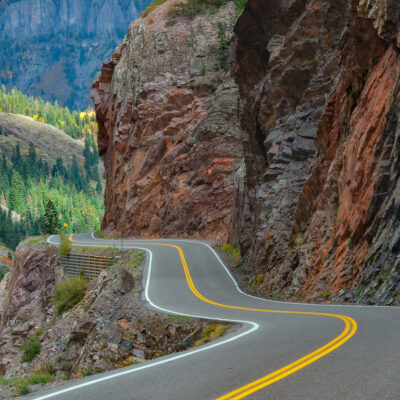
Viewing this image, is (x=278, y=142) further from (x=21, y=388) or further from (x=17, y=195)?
(x=17, y=195)

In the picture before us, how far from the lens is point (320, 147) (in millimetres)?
23906

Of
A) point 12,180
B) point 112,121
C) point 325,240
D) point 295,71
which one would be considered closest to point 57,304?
point 325,240

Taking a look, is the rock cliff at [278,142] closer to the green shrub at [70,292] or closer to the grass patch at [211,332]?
the grass patch at [211,332]

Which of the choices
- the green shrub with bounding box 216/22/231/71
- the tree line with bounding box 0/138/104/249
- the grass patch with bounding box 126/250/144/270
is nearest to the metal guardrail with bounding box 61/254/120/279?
the grass patch with bounding box 126/250/144/270

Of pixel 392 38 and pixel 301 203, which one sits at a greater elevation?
pixel 392 38

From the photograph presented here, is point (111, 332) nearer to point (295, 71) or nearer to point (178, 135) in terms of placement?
point (295, 71)

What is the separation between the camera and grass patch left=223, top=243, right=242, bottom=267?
30.8 m

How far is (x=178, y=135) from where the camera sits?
50062 millimetres

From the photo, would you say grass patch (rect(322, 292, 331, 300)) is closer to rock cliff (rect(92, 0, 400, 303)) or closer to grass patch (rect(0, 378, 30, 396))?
rock cliff (rect(92, 0, 400, 303))

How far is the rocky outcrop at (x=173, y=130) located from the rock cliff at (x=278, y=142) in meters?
0.14

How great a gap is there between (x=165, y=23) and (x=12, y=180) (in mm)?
127949

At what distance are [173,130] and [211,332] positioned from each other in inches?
1530

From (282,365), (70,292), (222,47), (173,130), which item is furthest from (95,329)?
(222,47)

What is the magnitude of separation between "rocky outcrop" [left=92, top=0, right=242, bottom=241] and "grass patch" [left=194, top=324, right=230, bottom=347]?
25607 millimetres
